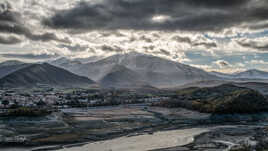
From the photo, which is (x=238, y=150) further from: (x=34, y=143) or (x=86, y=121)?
(x=86, y=121)

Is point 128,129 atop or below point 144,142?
atop

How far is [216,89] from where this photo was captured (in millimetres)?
198875

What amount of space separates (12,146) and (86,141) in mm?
16651

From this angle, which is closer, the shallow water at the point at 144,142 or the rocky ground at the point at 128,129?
the shallow water at the point at 144,142

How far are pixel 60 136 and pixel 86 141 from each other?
7793mm

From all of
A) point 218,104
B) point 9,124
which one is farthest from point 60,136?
point 218,104

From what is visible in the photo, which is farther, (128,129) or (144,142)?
(128,129)

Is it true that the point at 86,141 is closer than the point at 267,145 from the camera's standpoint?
No

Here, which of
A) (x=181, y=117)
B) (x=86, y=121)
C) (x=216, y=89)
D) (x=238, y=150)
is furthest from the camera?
(x=216, y=89)

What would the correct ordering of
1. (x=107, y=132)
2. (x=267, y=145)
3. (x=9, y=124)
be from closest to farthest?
(x=267, y=145)
(x=107, y=132)
(x=9, y=124)

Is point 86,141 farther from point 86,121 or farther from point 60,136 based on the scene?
point 86,121

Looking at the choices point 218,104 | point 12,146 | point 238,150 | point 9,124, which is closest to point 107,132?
point 12,146

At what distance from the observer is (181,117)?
111m

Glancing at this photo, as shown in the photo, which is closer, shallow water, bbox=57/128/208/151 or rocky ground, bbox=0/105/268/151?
shallow water, bbox=57/128/208/151
